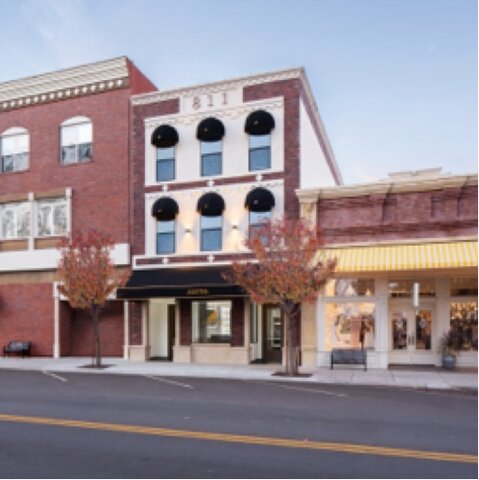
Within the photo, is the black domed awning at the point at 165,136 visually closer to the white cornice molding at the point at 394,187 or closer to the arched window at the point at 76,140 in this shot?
the arched window at the point at 76,140

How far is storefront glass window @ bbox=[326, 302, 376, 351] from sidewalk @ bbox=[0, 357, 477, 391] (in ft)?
3.55

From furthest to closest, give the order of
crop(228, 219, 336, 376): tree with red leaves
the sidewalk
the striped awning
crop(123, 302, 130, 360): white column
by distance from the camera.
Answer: crop(123, 302, 130, 360): white column, the striped awning, crop(228, 219, 336, 376): tree with red leaves, the sidewalk

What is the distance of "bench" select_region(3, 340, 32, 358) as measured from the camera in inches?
944

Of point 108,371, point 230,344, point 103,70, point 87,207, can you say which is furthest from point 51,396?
point 103,70

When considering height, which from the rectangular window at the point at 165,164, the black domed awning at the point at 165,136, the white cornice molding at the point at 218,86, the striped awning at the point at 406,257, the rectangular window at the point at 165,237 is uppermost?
the white cornice molding at the point at 218,86

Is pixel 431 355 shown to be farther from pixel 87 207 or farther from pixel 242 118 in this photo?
pixel 87 207

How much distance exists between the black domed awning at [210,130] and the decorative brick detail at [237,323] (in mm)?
6872

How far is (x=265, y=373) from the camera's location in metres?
17.7

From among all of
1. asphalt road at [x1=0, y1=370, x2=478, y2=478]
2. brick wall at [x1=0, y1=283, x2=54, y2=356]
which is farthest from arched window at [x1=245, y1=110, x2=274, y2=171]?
brick wall at [x1=0, y1=283, x2=54, y2=356]

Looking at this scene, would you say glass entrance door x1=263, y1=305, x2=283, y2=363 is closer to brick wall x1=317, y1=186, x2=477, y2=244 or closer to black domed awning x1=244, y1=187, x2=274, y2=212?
brick wall x1=317, y1=186, x2=477, y2=244

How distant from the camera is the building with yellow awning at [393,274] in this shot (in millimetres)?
18438

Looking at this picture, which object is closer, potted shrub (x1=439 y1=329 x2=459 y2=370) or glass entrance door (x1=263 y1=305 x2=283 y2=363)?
potted shrub (x1=439 y1=329 x2=459 y2=370)

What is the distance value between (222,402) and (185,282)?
8.76 meters

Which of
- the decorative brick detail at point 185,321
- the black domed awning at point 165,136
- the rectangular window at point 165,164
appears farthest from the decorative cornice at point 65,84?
the decorative brick detail at point 185,321
